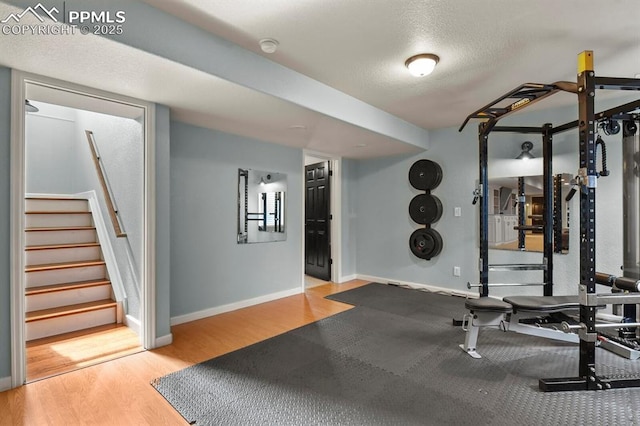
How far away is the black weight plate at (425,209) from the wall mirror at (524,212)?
721 mm

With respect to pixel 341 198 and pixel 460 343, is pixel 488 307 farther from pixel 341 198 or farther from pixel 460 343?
pixel 341 198

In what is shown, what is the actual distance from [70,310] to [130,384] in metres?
1.44

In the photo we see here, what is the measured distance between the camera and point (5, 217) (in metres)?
2.01

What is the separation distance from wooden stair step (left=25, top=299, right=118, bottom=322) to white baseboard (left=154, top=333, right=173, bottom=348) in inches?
33.9

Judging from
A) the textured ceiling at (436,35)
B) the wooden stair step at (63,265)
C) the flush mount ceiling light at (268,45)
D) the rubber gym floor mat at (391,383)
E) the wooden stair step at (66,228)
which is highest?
the textured ceiling at (436,35)

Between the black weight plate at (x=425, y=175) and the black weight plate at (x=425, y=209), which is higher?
the black weight plate at (x=425, y=175)

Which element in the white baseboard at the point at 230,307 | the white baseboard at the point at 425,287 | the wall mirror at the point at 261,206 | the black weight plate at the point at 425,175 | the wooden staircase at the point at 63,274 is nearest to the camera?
the wooden staircase at the point at 63,274

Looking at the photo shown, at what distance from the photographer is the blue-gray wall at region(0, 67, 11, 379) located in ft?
6.55

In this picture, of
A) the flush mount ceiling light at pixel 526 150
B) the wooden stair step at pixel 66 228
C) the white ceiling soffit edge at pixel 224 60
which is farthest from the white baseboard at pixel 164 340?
the flush mount ceiling light at pixel 526 150

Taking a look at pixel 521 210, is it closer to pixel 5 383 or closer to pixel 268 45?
pixel 268 45

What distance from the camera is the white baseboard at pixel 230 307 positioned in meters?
3.29

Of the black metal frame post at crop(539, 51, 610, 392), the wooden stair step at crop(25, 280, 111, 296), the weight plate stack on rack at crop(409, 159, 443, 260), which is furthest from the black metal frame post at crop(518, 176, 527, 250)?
the wooden stair step at crop(25, 280, 111, 296)

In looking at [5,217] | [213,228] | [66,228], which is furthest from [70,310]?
[213,228]

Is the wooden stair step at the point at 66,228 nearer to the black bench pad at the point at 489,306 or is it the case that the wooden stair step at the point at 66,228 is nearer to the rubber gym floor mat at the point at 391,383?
the rubber gym floor mat at the point at 391,383
